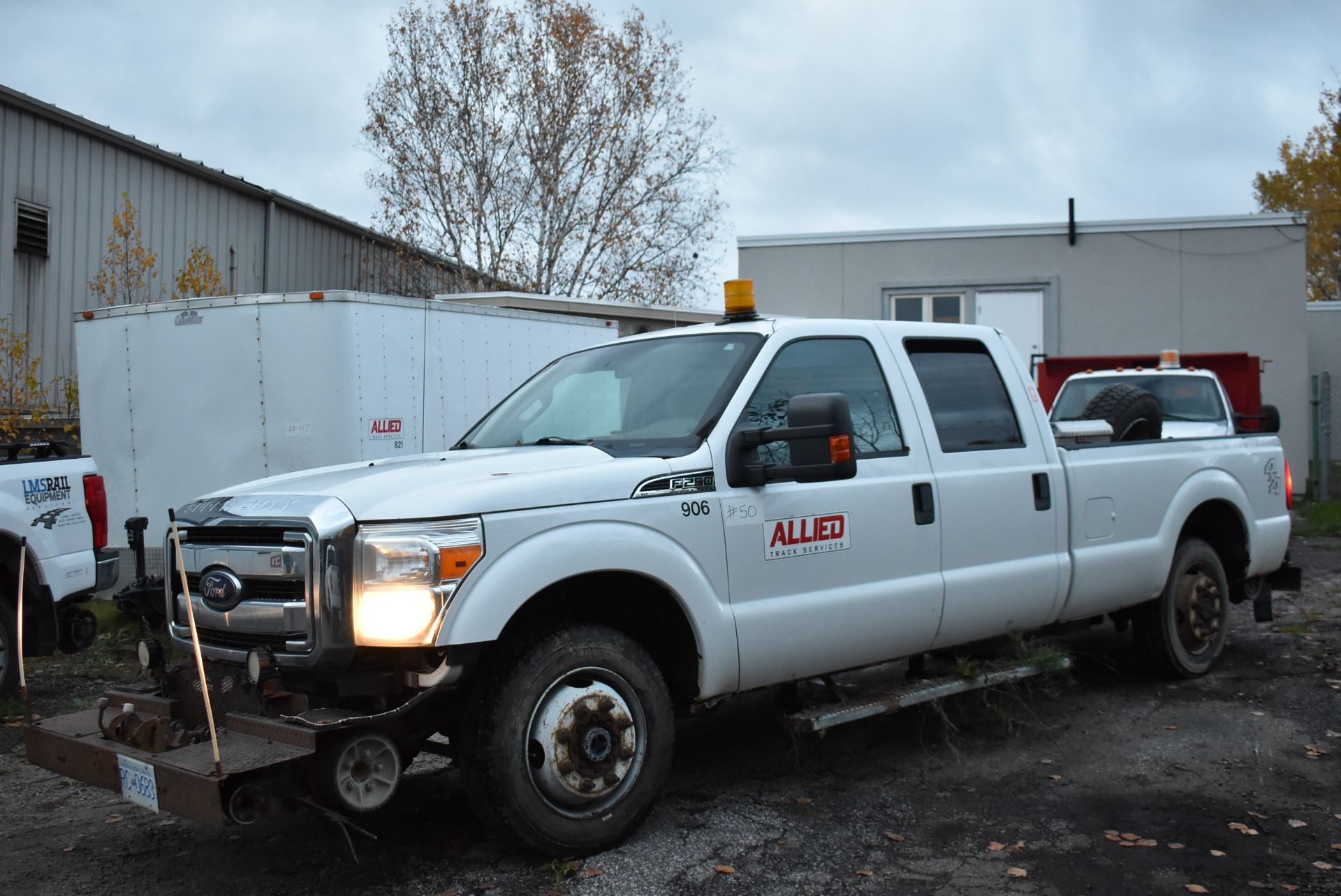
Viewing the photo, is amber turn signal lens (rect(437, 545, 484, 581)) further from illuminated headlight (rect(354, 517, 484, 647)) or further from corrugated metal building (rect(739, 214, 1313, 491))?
corrugated metal building (rect(739, 214, 1313, 491))

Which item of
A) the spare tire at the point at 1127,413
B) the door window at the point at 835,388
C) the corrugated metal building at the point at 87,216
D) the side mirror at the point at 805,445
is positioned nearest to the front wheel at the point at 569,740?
the side mirror at the point at 805,445

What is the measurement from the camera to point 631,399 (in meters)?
5.02

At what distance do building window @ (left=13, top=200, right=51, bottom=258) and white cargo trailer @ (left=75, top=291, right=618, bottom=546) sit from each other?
6.42 metres

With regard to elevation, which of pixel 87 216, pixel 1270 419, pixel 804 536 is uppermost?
pixel 87 216

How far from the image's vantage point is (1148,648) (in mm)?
6695

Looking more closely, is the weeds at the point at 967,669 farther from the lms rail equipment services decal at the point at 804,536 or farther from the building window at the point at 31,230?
the building window at the point at 31,230

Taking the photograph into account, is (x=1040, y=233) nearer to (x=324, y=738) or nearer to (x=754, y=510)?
(x=754, y=510)

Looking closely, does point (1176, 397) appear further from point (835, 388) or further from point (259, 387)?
point (259, 387)

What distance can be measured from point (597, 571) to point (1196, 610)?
4.28 meters

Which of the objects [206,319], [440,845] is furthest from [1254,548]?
[206,319]

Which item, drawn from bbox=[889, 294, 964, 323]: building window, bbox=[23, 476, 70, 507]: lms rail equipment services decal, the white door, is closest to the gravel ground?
bbox=[23, 476, 70, 507]: lms rail equipment services decal

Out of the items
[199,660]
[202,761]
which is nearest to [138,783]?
[202,761]

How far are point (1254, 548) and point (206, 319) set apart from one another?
302 inches

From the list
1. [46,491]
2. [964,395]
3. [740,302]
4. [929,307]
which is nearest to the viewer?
[740,302]
